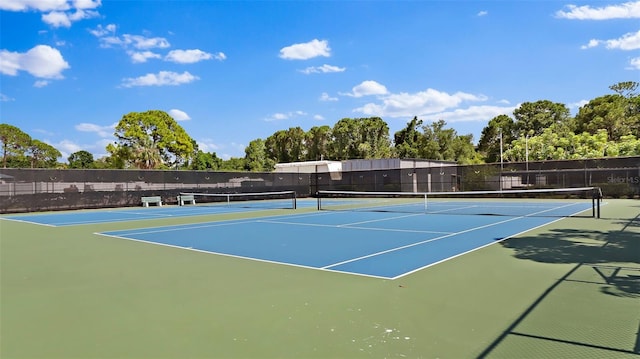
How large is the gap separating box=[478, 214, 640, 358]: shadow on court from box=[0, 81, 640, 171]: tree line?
34157mm

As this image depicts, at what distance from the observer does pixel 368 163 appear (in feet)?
142

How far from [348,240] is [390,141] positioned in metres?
60.9

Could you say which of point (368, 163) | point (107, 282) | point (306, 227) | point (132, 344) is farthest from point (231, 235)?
point (368, 163)

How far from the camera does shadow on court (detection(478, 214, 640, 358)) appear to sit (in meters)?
3.27

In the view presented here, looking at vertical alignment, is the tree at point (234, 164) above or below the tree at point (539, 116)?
below

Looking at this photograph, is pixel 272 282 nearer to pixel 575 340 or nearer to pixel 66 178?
pixel 575 340

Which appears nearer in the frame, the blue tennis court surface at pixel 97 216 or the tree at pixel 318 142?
the blue tennis court surface at pixel 97 216

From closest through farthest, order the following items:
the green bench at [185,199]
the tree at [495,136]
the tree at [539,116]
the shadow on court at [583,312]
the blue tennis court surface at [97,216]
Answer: the shadow on court at [583,312] < the blue tennis court surface at [97,216] < the green bench at [185,199] < the tree at [539,116] < the tree at [495,136]

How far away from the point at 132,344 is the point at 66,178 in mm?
22411

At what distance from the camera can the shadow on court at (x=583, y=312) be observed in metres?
3.27

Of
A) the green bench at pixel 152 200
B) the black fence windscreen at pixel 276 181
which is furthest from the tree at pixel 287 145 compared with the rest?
the green bench at pixel 152 200

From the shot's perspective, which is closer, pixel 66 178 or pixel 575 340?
pixel 575 340

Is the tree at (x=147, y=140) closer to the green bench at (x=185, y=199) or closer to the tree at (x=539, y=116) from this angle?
the green bench at (x=185, y=199)

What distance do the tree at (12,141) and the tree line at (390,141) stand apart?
109 millimetres
